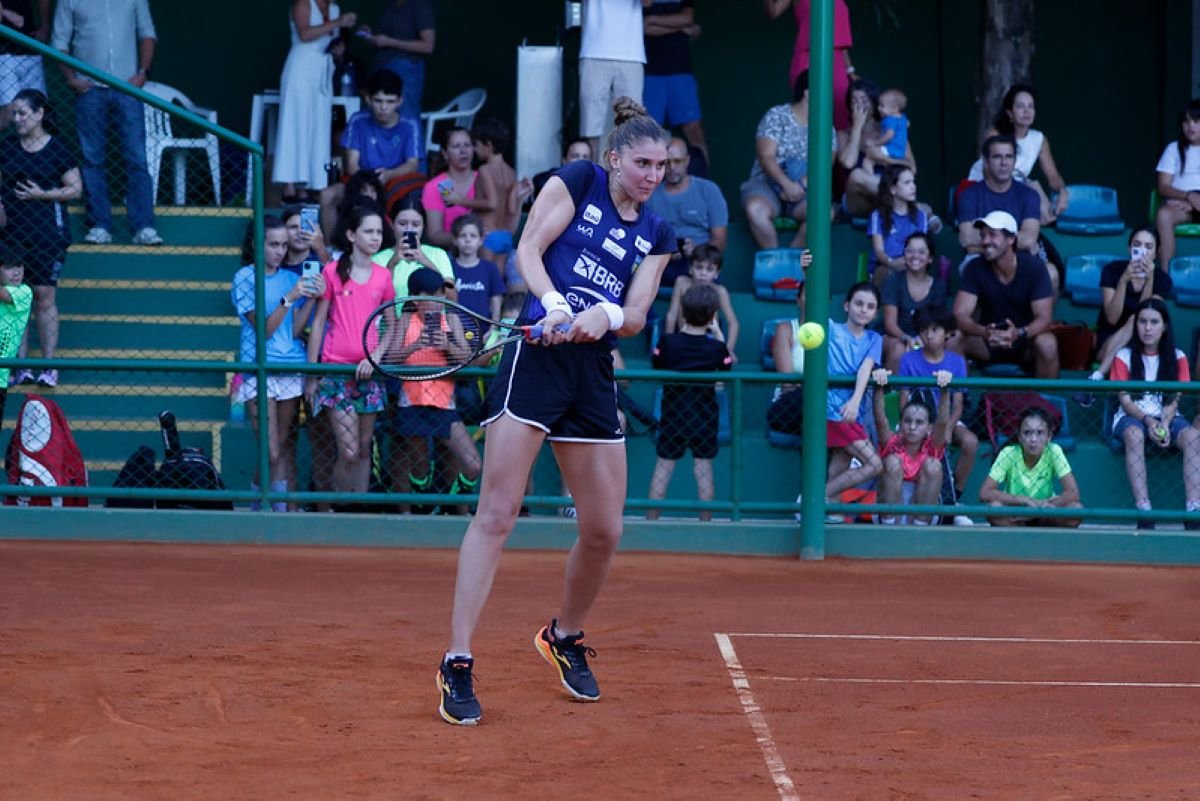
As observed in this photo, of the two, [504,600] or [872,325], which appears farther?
[872,325]

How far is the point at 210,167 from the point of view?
12.2 meters

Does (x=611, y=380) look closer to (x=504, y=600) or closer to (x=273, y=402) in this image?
(x=504, y=600)

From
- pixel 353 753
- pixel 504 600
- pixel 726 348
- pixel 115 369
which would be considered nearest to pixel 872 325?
pixel 726 348

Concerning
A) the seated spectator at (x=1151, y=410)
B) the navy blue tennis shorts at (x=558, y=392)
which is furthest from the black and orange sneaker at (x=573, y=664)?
the seated spectator at (x=1151, y=410)

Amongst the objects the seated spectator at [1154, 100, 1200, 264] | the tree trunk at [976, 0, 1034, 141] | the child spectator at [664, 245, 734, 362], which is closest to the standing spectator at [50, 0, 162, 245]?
the child spectator at [664, 245, 734, 362]

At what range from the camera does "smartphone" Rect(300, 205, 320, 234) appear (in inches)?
413

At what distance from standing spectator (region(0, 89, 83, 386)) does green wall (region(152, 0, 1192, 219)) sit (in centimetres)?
437

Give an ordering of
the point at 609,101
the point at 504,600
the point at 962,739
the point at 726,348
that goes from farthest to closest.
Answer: the point at 609,101 < the point at 726,348 < the point at 504,600 < the point at 962,739

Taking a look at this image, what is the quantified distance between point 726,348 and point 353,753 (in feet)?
17.1

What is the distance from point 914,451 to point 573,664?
4225mm

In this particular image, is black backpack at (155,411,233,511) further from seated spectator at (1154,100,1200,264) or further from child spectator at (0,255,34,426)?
seated spectator at (1154,100,1200,264)

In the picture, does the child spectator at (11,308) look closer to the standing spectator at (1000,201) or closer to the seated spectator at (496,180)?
the seated spectator at (496,180)

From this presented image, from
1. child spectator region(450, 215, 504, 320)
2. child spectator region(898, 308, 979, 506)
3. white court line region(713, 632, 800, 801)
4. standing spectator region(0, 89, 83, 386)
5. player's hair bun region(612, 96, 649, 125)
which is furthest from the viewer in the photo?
child spectator region(450, 215, 504, 320)

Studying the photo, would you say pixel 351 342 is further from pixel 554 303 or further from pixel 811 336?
pixel 554 303
